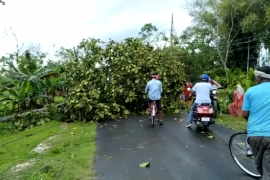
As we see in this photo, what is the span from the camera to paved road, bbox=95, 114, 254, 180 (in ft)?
17.9

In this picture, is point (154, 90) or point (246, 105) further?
point (154, 90)

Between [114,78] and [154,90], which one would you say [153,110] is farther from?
[114,78]

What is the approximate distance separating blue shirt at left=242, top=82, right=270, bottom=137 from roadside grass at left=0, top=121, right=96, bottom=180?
3028 millimetres

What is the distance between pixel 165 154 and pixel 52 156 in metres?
2.74

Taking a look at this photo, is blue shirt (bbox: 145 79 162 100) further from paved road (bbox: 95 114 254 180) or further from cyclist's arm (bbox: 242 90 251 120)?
cyclist's arm (bbox: 242 90 251 120)

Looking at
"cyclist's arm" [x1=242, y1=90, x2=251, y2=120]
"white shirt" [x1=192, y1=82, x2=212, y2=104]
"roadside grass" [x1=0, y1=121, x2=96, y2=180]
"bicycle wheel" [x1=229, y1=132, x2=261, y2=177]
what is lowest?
"roadside grass" [x1=0, y1=121, x2=96, y2=180]

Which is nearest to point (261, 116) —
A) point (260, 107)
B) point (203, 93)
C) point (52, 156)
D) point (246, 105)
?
point (260, 107)

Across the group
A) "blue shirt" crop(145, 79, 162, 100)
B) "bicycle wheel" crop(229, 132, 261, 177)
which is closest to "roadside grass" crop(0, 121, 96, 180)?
"blue shirt" crop(145, 79, 162, 100)

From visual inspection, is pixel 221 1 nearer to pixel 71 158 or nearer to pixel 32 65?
pixel 32 65

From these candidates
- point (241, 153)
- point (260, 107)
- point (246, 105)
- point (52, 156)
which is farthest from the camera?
point (52, 156)

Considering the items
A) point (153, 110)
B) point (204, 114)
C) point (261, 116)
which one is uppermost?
point (261, 116)

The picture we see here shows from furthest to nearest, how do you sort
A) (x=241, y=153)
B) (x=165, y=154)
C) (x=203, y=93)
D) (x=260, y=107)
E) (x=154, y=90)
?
(x=154, y=90), (x=203, y=93), (x=165, y=154), (x=241, y=153), (x=260, y=107)

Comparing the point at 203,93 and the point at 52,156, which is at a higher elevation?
the point at 203,93

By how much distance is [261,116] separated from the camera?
3908 millimetres
